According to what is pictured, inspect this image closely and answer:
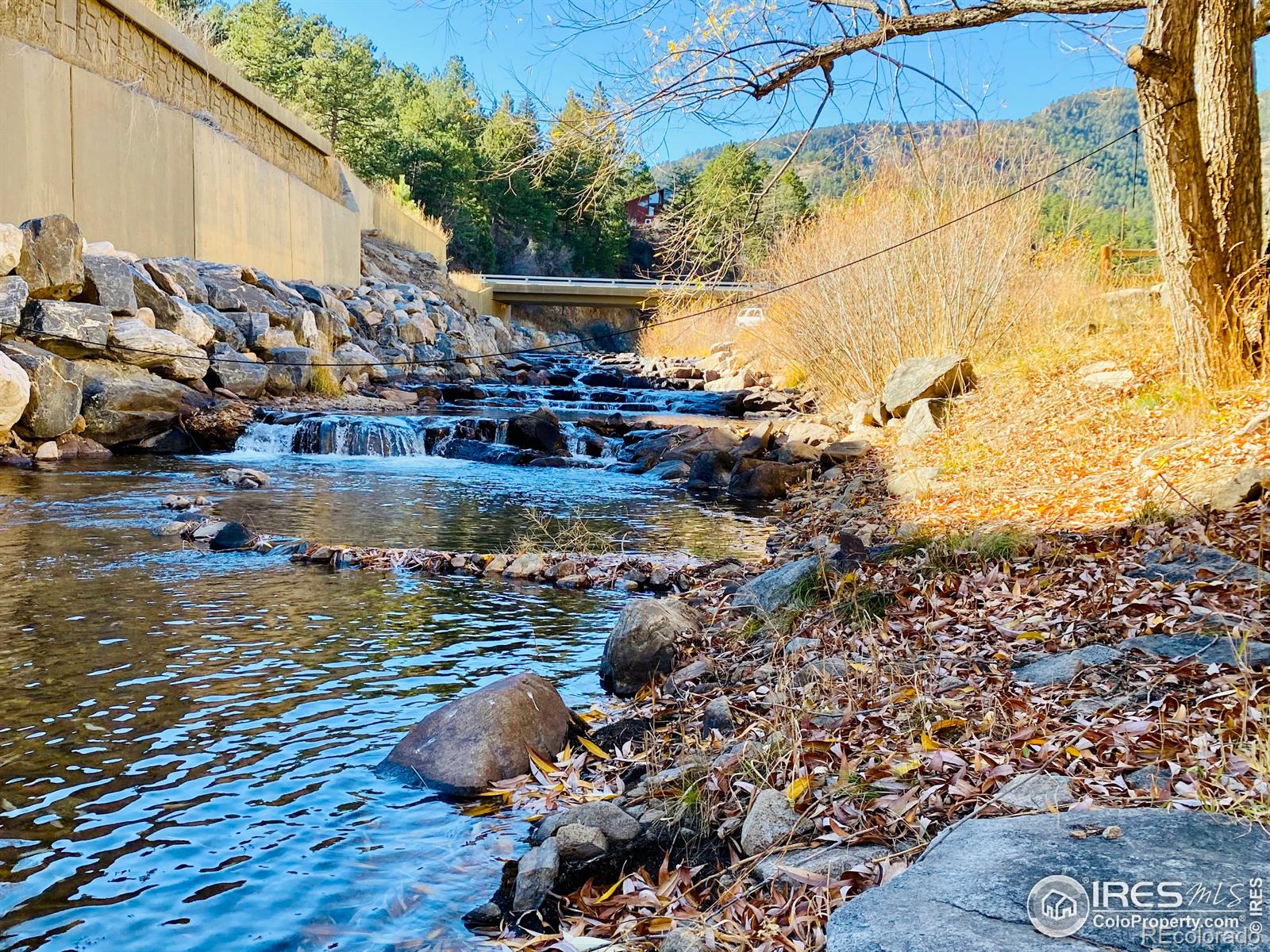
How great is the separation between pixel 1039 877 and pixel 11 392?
12.4 meters

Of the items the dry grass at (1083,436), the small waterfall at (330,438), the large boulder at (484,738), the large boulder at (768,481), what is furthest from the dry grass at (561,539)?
the small waterfall at (330,438)

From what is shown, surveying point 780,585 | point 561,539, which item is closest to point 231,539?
point 561,539

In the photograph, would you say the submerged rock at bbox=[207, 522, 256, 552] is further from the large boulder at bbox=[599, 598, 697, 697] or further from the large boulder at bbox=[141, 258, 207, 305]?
the large boulder at bbox=[141, 258, 207, 305]

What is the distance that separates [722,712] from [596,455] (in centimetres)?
1147

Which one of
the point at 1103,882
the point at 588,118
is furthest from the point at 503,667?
the point at 1103,882

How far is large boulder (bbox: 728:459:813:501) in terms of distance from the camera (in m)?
11.3

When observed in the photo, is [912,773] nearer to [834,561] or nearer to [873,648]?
[873,648]

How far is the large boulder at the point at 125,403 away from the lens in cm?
1284

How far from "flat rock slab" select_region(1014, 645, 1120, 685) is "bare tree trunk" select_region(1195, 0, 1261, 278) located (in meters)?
4.34

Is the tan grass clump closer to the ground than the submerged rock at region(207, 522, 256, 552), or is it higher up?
higher up

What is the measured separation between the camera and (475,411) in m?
18.4

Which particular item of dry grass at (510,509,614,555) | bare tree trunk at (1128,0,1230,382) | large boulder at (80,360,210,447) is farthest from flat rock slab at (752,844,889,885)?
large boulder at (80,360,210,447)

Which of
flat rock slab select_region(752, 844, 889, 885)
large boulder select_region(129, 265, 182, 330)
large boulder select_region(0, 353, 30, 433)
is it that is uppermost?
large boulder select_region(129, 265, 182, 330)

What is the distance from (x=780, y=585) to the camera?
5.55 meters
